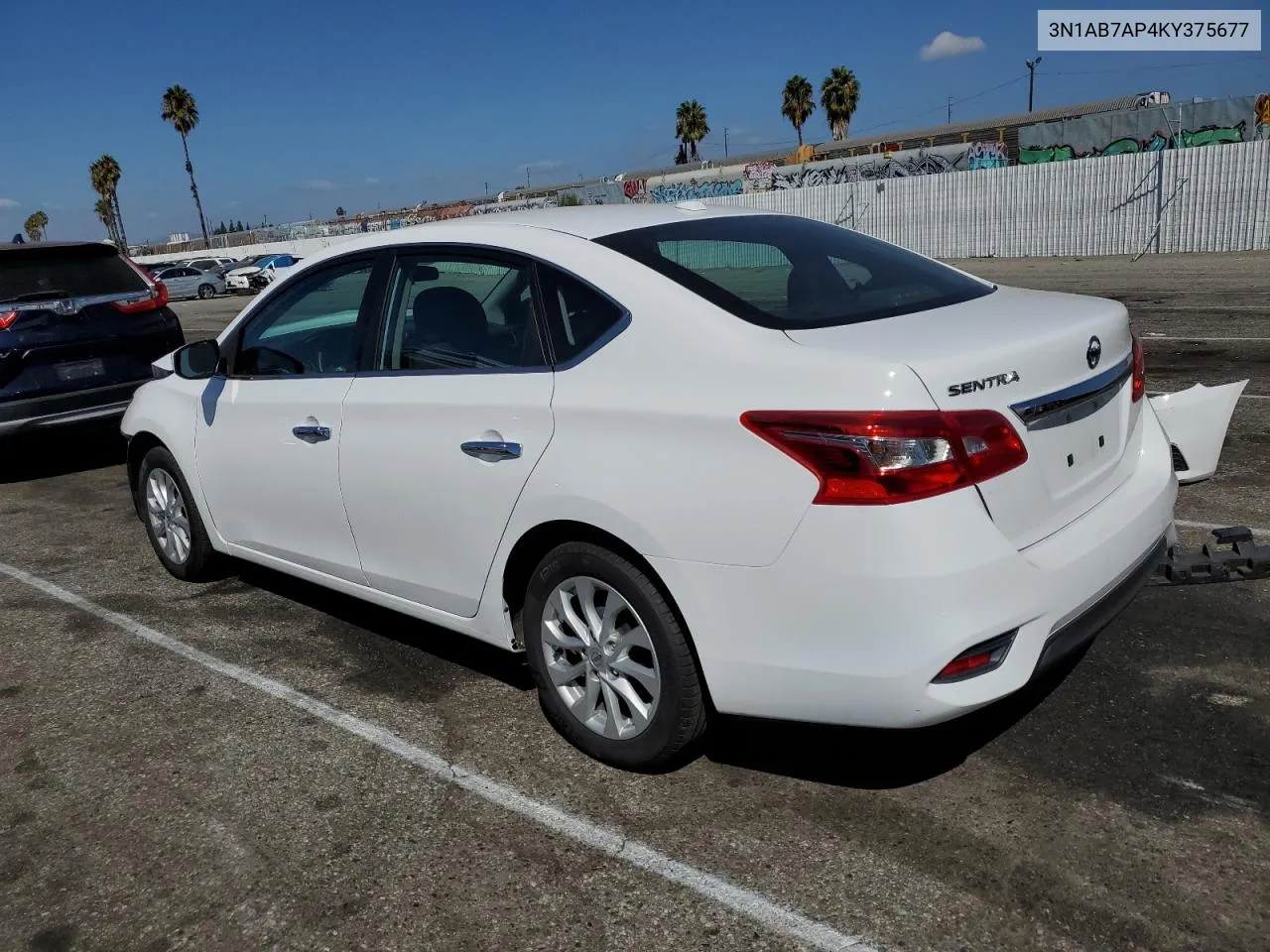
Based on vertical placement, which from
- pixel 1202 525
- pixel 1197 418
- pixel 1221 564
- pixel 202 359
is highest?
pixel 202 359

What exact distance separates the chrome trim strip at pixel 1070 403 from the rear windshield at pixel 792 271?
522 mm

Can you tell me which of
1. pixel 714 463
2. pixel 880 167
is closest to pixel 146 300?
pixel 714 463

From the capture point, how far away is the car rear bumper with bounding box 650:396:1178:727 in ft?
8.50

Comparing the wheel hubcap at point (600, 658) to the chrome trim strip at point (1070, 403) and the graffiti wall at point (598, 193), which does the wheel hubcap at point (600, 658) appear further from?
the graffiti wall at point (598, 193)

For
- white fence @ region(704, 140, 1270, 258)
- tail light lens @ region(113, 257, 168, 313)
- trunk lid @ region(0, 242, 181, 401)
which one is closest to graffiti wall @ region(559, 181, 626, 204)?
white fence @ region(704, 140, 1270, 258)

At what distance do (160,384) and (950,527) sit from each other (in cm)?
415

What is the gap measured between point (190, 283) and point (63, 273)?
1362 inches

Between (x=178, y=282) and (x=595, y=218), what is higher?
(x=595, y=218)

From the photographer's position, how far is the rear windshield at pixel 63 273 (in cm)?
793

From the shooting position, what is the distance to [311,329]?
4391 millimetres

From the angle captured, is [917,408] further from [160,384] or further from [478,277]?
[160,384]

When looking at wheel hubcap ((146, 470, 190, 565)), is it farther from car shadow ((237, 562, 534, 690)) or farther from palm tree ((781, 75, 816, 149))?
palm tree ((781, 75, 816, 149))

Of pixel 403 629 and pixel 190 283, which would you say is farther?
pixel 190 283

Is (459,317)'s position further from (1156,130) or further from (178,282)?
(178,282)
